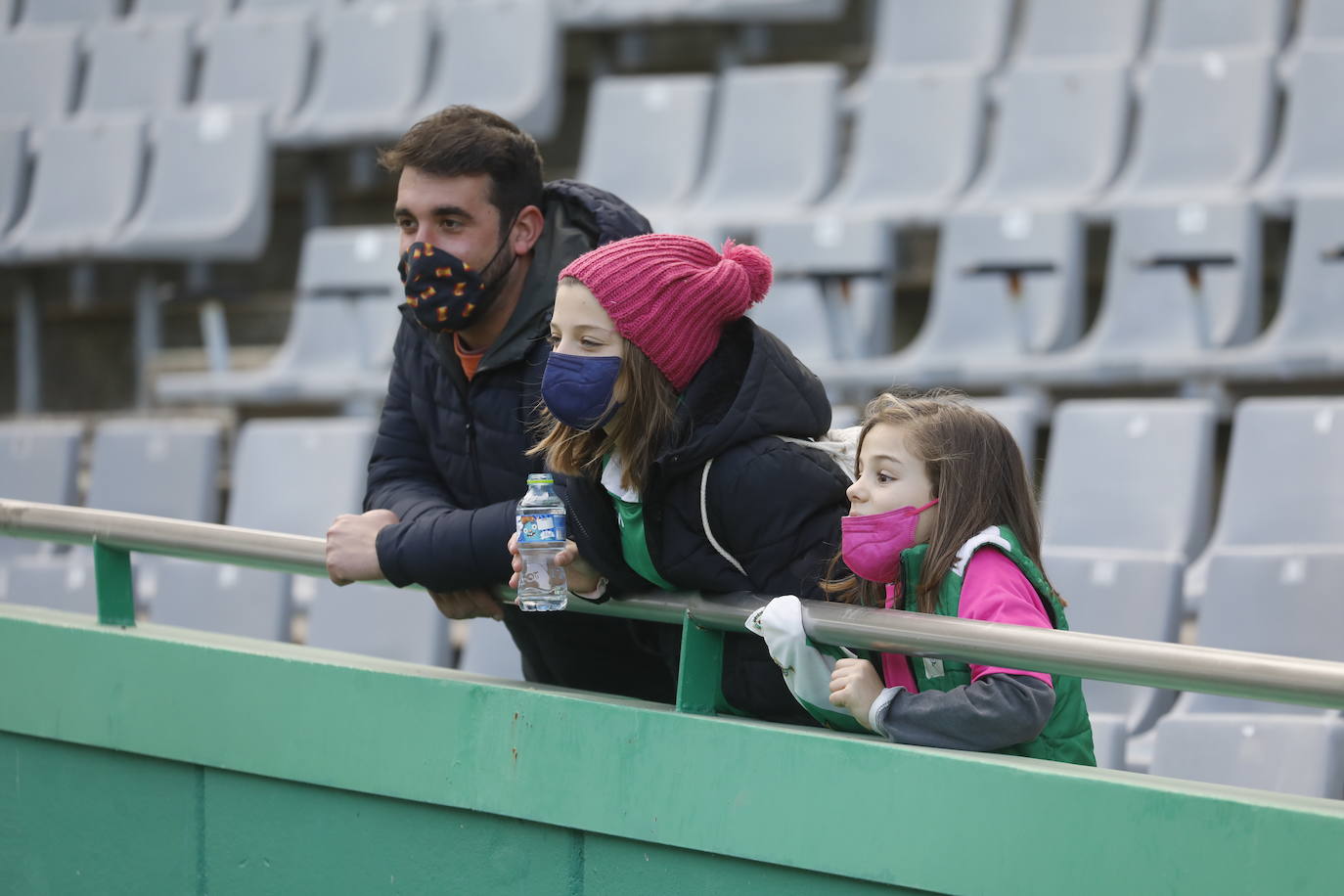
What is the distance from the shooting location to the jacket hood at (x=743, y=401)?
182cm

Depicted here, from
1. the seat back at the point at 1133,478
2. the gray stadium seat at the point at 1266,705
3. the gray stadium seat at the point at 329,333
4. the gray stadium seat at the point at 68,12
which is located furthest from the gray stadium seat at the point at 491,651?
the gray stadium seat at the point at 68,12

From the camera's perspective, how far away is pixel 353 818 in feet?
6.93

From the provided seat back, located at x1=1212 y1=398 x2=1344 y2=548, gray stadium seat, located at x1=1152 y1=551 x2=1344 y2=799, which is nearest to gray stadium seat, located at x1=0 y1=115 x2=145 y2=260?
seat back, located at x1=1212 y1=398 x2=1344 y2=548

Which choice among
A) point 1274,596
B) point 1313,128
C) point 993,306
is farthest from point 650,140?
point 1274,596

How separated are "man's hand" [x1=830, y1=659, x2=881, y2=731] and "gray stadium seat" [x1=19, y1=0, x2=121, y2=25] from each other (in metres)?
7.16

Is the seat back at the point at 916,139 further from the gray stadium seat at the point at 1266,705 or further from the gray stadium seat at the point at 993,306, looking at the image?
the gray stadium seat at the point at 1266,705

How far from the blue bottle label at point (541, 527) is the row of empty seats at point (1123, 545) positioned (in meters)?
1.39

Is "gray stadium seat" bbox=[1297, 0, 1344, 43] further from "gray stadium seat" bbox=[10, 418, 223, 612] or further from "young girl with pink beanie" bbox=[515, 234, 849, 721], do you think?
"young girl with pink beanie" bbox=[515, 234, 849, 721]

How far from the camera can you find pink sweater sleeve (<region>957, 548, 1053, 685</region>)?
1671mm

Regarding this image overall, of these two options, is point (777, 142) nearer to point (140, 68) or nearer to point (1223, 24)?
point (1223, 24)

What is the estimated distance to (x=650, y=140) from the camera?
6285 mm

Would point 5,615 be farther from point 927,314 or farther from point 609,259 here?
point 927,314

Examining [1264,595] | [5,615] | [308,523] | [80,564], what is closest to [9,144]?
[80,564]

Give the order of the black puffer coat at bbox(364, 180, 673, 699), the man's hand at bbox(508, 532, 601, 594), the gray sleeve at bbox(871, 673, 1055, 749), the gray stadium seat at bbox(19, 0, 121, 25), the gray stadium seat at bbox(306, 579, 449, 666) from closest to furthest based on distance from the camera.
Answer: the gray sleeve at bbox(871, 673, 1055, 749)
the man's hand at bbox(508, 532, 601, 594)
the black puffer coat at bbox(364, 180, 673, 699)
the gray stadium seat at bbox(306, 579, 449, 666)
the gray stadium seat at bbox(19, 0, 121, 25)
